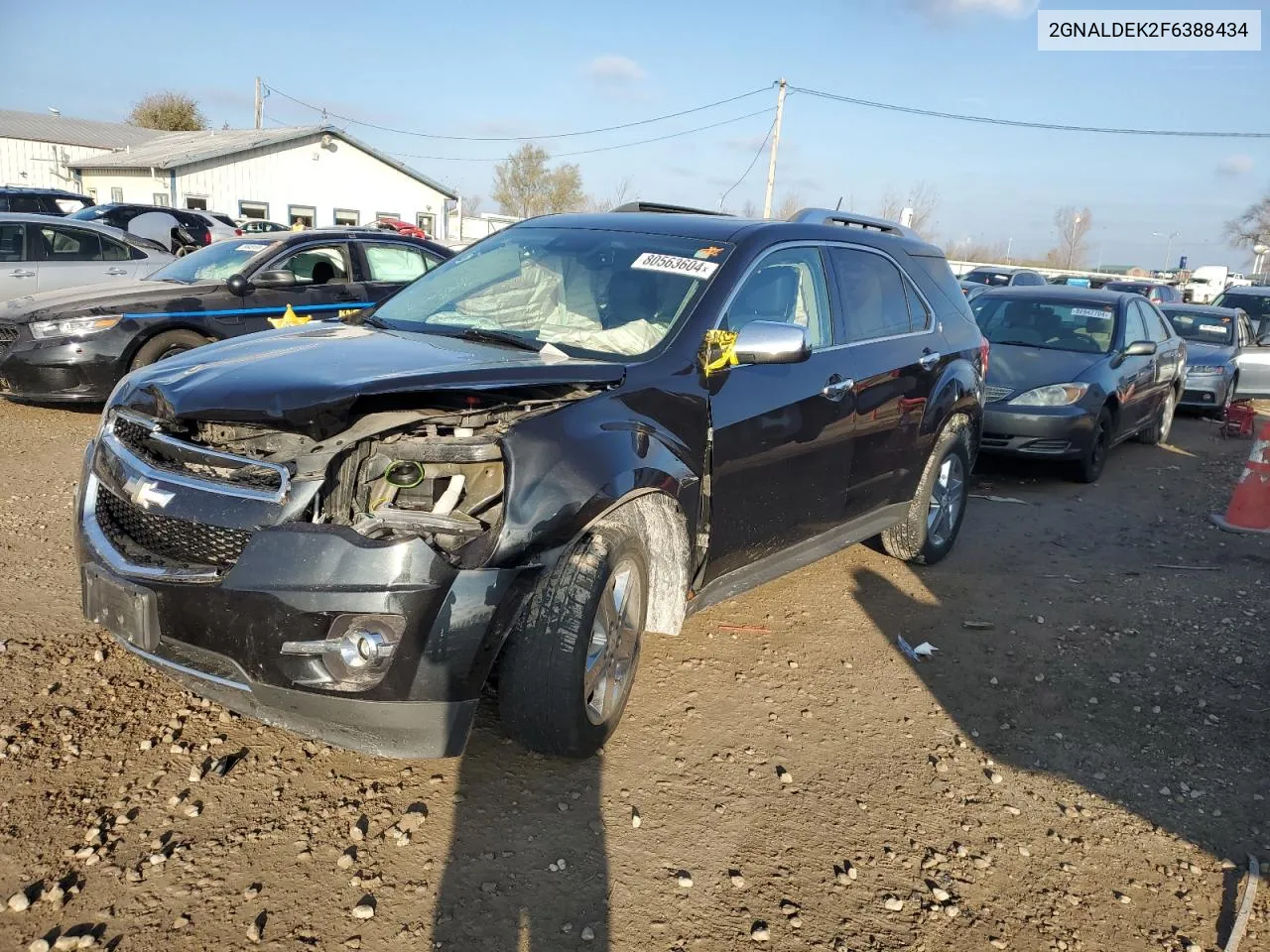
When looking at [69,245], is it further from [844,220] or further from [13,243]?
[844,220]

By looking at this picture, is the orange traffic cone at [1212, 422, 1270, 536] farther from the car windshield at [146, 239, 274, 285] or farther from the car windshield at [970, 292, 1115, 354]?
the car windshield at [146, 239, 274, 285]

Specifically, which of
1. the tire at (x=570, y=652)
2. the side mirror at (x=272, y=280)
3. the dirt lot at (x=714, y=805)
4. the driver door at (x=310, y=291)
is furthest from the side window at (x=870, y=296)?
the driver door at (x=310, y=291)

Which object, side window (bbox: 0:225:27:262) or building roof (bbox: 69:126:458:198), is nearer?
side window (bbox: 0:225:27:262)

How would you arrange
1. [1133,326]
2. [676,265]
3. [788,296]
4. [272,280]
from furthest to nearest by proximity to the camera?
[1133,326], [272,280], [788,296], [676,265]

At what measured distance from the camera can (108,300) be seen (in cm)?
777

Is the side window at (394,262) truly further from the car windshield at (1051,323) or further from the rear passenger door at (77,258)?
the car windshield at (1051,323)

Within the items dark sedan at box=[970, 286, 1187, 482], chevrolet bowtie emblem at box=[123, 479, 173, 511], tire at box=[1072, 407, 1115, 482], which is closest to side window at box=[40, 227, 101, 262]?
chevrolet bowtie emblem at box=[123, 479, 173, 511]

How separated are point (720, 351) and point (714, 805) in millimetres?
1606

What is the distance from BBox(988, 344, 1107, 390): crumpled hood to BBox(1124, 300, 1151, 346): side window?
62 cm

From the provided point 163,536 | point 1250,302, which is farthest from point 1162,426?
point 163,536

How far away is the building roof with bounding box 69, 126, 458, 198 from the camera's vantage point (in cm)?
3203

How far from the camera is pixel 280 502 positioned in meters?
2.72

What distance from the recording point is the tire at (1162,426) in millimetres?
10305

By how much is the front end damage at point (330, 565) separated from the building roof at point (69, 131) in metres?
45.6
